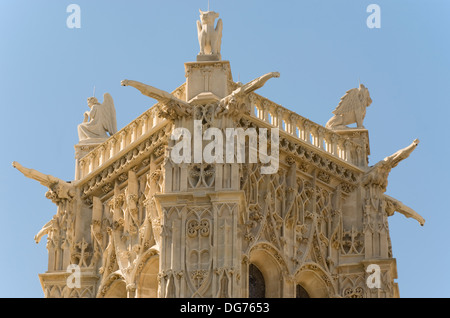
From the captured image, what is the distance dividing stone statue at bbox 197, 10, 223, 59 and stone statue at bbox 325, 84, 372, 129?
433 cm

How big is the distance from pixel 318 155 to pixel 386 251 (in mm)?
2976

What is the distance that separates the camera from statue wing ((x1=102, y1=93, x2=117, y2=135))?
44438 millimetres

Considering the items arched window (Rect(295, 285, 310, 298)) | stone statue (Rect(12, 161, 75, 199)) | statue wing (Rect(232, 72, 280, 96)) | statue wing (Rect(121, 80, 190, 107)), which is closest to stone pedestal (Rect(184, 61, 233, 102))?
statue wing (Rect(232, 72, 280, 96))

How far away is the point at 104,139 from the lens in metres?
43.8

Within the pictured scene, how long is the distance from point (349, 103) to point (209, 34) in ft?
16.3

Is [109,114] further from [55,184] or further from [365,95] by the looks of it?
[365,95]

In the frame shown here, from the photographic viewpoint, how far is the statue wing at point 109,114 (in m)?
44.4

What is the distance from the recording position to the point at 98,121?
44344 millimetres

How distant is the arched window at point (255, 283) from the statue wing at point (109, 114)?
6.21m
